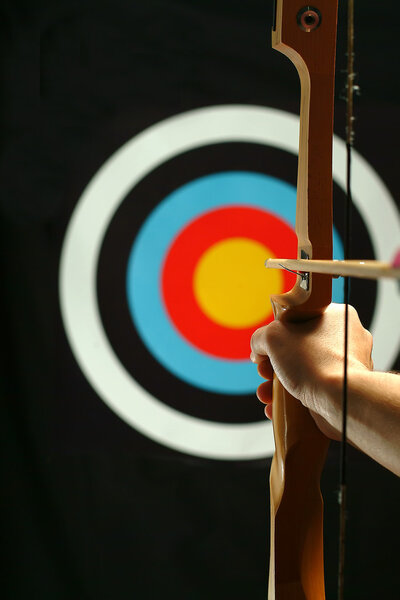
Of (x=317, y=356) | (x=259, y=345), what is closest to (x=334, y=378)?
(x=317, y=356)

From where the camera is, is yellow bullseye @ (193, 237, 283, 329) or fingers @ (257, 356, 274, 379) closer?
fingers @ (257, 356, 274, 379)

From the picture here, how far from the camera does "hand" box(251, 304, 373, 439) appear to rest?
1.80 feet

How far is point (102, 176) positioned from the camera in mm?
1505

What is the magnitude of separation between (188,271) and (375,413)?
1108 mm

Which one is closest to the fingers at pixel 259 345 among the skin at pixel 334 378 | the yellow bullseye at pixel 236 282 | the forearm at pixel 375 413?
the skin at pixel 334 378

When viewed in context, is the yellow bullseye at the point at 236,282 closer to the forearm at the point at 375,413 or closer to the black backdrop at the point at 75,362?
the black backdrop at the point at 75,362

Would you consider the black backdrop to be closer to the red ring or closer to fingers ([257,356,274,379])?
the red ring

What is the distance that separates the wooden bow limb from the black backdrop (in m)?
0.88

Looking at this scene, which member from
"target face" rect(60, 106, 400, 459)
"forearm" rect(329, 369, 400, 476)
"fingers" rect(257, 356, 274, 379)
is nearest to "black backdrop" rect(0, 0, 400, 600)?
"target face" rect(60, 106, 400, 459)

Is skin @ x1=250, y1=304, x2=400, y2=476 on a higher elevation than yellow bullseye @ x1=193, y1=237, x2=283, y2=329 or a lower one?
lower

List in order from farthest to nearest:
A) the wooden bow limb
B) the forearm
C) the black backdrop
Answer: the black backdrop
the wooden bow limb
the forearm

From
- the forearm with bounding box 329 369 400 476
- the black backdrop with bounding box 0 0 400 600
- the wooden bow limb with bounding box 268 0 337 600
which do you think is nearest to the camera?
the forearm with bounding box 329 369 400 476

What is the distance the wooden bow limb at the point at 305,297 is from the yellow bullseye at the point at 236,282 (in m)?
0.83

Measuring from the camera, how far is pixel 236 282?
5.10 ft
